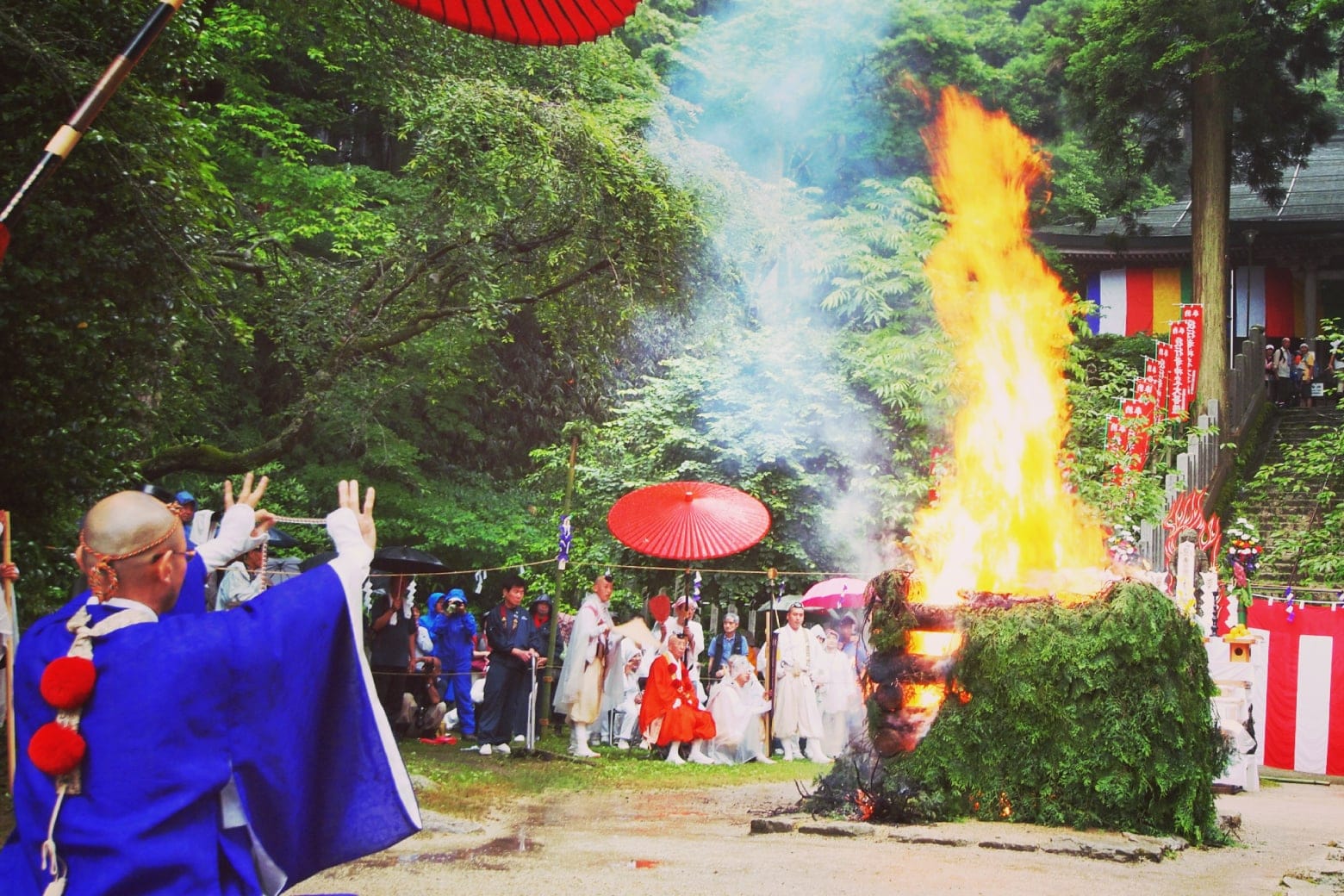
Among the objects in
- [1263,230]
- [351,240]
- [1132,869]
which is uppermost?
[1263,230]

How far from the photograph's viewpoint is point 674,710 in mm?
14859

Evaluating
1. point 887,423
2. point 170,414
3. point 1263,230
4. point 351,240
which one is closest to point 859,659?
point 887,423

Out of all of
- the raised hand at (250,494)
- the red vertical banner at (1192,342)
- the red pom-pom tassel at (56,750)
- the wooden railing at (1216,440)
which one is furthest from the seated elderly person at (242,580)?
the red vertical banner at (1192,342)

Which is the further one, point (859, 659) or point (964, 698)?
point (859, 659)

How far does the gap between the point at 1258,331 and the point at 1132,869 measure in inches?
903

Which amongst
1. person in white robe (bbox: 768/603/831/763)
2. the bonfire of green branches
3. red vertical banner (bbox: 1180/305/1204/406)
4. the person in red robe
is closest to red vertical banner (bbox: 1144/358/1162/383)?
red vertical banner (bbox: 1180/305/1204/406)

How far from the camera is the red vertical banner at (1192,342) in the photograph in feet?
79.4

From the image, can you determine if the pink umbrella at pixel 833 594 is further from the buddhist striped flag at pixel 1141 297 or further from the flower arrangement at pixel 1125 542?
the buddhist striped flag at pixel 1141 297

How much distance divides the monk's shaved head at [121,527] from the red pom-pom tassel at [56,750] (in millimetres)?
470

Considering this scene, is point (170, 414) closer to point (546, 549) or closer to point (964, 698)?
point (964, 698)

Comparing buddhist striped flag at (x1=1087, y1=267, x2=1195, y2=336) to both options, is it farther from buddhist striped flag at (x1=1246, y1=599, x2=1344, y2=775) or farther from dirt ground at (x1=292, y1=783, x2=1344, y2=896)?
dirt ground at (x1=292, y1=783, x2=1344, y2=896)

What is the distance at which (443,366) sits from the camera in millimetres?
21016

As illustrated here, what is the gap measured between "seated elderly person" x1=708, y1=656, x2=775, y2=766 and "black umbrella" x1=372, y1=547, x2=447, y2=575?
4.06m

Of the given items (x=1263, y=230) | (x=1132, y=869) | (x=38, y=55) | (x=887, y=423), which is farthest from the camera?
(x=1263, y=230)
